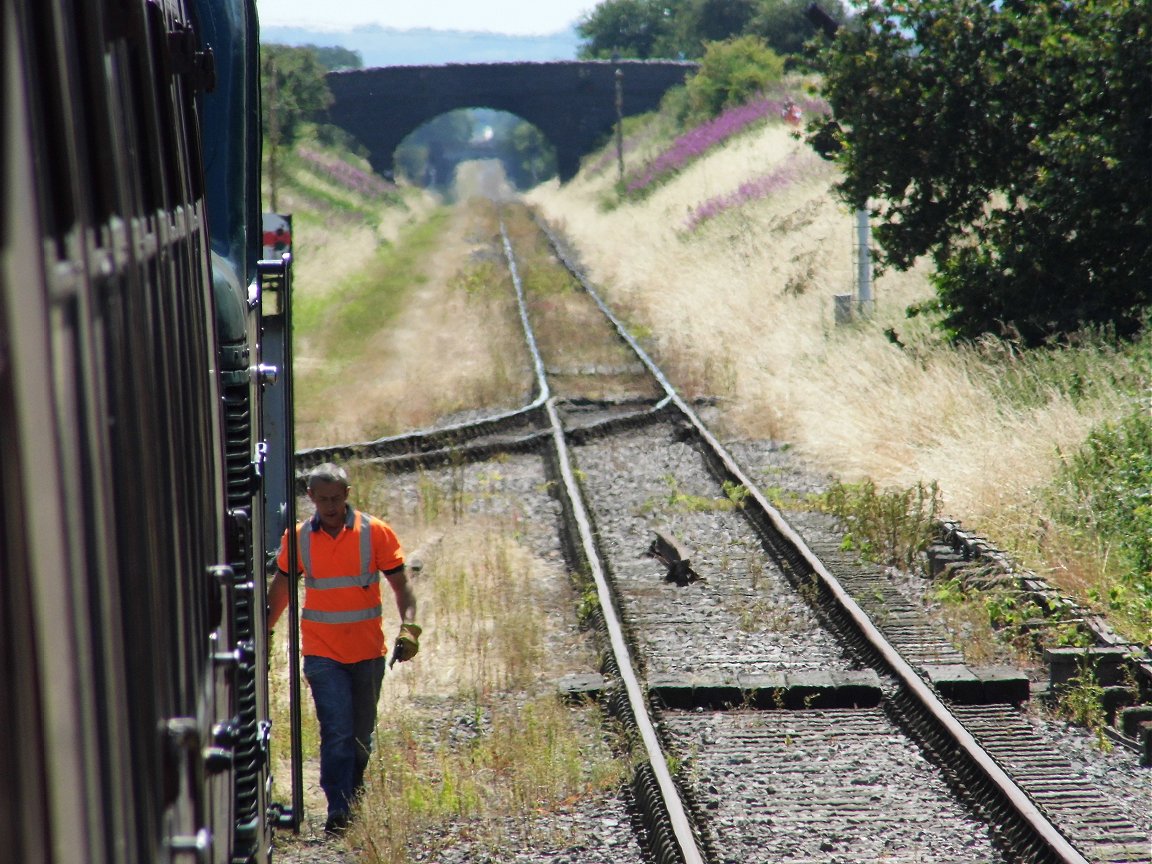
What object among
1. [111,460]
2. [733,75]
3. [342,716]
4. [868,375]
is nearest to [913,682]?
[342,716]

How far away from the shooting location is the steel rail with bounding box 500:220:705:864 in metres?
5.59

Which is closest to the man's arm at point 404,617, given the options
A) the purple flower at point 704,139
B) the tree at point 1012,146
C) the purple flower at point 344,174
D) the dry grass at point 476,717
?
the dry grass at point 476,717

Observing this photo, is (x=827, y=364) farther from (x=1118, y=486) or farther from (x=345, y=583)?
(x=345, y=583)

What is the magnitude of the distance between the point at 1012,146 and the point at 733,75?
A: 41.0m

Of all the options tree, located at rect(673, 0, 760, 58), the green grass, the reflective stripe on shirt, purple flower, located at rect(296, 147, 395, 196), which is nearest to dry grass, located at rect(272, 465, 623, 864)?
the reflective stripe on shirt

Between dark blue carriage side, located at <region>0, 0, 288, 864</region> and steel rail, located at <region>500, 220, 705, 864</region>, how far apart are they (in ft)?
7.41

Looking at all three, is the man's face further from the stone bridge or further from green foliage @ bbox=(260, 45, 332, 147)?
the stone bridge

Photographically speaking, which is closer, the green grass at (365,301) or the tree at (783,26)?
the green grass at (365,301)

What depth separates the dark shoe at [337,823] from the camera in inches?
235

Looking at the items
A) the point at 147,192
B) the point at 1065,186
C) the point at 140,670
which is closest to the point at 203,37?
the point at 147,192

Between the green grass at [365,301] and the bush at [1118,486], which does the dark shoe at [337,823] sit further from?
the green grass at [365,301]

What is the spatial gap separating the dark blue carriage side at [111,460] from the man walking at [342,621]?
206 centimetres

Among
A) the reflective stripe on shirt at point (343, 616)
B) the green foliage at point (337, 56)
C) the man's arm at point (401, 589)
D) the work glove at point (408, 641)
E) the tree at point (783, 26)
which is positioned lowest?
the work glove at point (408, 641)

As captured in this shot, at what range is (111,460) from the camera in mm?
1953
